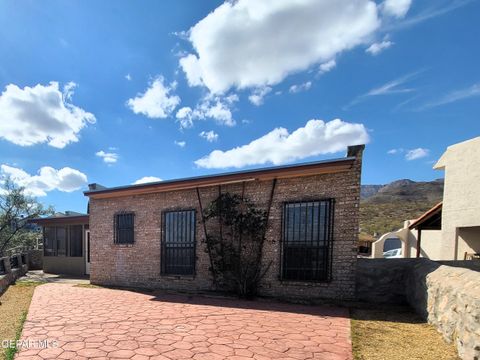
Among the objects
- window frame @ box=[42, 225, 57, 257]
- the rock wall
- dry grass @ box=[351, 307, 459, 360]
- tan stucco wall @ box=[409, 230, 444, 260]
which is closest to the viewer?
the rock wall

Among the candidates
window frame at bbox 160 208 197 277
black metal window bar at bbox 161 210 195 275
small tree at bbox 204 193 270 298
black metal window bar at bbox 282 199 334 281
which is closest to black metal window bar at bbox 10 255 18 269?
window frame at bbox 160 208 197 277

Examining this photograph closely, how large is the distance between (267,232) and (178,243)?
307cm

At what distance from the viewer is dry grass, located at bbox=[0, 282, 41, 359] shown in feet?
16.0

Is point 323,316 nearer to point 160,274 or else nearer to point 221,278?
point 221,278

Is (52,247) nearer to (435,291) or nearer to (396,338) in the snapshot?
(396,338)

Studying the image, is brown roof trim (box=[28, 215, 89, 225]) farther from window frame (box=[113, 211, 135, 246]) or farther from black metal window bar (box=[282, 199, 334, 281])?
black metal window bar (box=[282, 199, 334, 281])

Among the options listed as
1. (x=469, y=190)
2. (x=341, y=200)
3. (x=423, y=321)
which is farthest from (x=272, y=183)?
(x=469, y=190)

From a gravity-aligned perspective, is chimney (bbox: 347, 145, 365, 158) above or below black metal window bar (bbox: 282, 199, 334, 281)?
above

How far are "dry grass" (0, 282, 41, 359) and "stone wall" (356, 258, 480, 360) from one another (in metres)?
5.96

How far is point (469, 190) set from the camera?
8.60 m

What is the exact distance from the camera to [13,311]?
6.71 m

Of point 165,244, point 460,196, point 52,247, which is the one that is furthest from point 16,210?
point 460,196

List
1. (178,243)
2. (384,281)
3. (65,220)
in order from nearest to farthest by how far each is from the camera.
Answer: (384,281), (178,243), (65,220)

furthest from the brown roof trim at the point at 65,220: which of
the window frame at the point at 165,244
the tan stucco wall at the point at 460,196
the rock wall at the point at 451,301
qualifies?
the tan stucco wall at the point at 460,196
